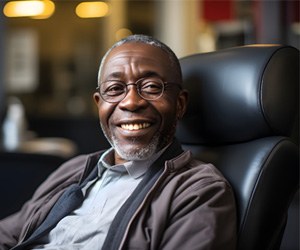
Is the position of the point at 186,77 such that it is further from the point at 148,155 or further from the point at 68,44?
the point at 68,44

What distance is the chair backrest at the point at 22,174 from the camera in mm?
2258

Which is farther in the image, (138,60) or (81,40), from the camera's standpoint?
(81,40)

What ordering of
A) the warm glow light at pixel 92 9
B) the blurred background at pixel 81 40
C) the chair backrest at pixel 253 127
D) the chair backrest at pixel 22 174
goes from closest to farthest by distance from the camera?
the chair backrest at pixel 253 127
the chair backrest at pixel 22 174
the blurred background at pixel 81 40
the warm glow light at pixel 92 9

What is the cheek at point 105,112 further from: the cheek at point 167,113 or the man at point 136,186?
the cheek at point 167,113

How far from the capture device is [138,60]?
4.62ft

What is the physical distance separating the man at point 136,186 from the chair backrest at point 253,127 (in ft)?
0.23

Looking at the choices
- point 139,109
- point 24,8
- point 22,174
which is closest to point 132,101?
point 139,109

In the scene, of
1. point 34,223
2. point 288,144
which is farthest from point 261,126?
point 34,223

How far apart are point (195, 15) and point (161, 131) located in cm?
471

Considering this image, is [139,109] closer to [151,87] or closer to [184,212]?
[151,87]

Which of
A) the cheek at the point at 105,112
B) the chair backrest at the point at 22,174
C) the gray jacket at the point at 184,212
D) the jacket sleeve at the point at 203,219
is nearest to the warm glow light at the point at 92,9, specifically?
the chair backrest at the point at 22,174

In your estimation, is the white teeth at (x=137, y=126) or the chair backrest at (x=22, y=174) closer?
the white teeth at (x=137, y=126)

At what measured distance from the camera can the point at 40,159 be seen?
2283 millimetres

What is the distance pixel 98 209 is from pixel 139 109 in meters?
0.31
